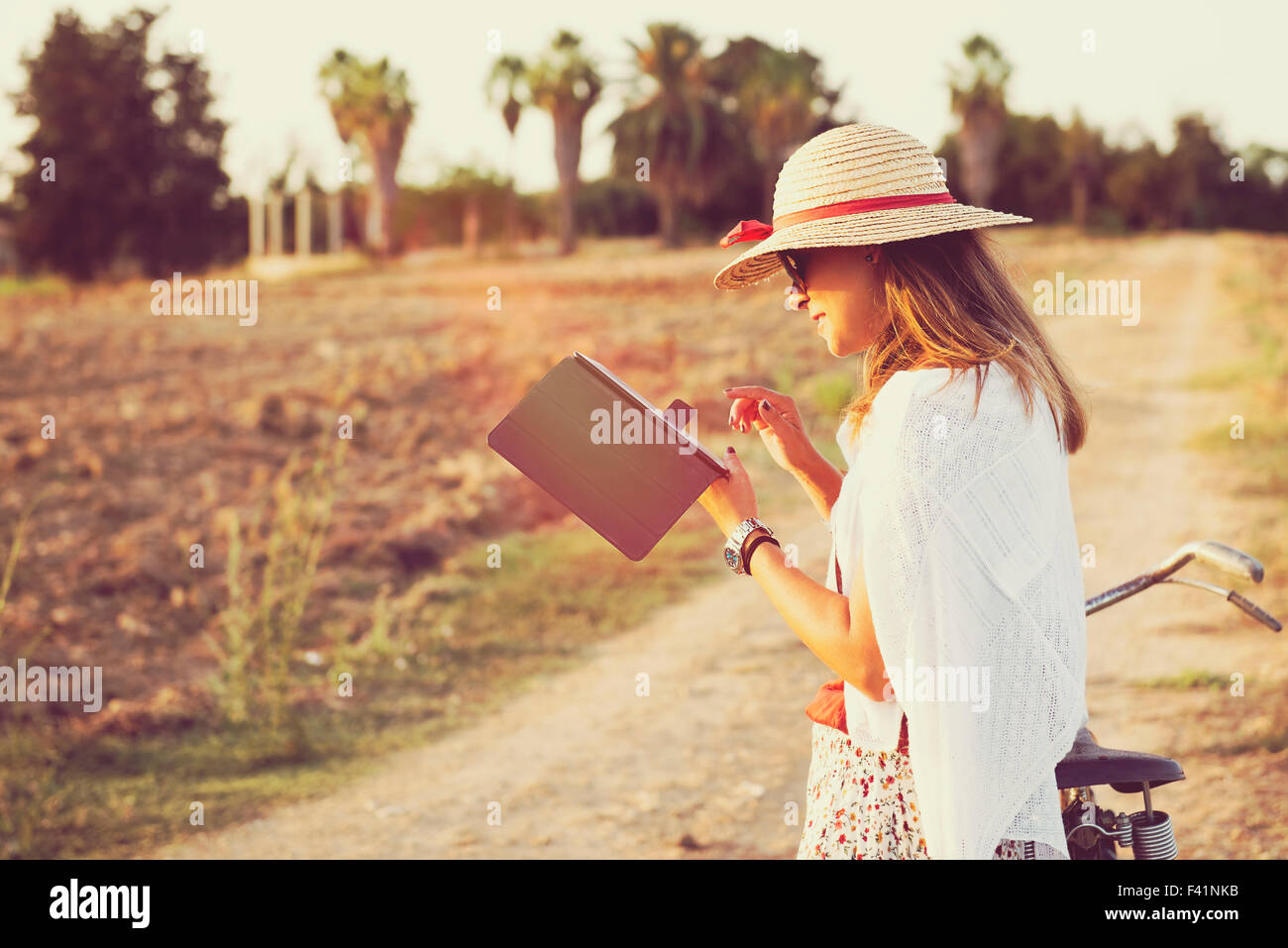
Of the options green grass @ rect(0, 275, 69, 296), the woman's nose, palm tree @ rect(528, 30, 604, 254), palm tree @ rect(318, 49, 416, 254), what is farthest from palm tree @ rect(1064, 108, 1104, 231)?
the woman's nose

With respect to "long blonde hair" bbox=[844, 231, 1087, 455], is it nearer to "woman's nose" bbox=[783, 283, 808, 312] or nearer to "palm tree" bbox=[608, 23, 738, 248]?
"woman's nose" bbox=[783, 283, 808, 312]

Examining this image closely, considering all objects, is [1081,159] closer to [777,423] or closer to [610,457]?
[777,423]

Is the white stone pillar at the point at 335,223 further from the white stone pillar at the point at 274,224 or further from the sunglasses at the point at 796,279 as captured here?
the sunglasses at the point at 796,279

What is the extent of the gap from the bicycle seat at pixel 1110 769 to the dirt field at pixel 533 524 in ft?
1.99

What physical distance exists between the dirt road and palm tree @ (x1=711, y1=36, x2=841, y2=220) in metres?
32.9

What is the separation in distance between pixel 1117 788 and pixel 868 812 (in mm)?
426

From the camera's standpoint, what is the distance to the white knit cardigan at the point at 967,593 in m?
1.56

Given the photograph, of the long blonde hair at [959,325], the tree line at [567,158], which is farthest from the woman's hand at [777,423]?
the tree line at [567,158]

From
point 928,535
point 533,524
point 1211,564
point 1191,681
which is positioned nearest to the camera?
point 928,535

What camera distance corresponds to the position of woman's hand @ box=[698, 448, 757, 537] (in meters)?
1.81

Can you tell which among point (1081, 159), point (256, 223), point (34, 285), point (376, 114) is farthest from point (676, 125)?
point (34, 285)

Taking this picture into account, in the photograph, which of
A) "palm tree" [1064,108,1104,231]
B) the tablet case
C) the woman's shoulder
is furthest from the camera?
"palm tree" [1064,108,1104,231]

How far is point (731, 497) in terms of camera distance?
183cm

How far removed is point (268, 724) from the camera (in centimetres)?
495
